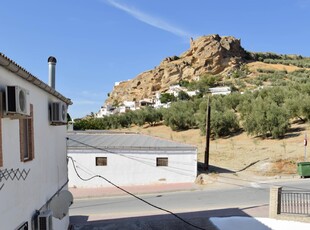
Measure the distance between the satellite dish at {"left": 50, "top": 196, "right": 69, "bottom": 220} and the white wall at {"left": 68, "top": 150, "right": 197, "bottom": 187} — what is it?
1210 centimetres

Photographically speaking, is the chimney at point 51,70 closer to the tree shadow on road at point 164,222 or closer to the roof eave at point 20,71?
the roof eave at point 20,71

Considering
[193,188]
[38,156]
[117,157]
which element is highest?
[38,156]

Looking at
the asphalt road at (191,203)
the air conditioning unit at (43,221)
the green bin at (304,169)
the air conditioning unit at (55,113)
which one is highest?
the air conditioning unit at (55,113)

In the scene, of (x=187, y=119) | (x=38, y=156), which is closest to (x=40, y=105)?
(x=38, y=156)

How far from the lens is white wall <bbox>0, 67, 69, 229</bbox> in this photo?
4.56m

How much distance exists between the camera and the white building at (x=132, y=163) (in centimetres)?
1981

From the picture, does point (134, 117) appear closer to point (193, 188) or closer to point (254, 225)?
point (193, 188)

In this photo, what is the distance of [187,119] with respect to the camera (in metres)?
46.7

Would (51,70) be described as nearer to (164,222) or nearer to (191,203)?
(164,222)

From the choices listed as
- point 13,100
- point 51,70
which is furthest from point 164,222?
point 13,100

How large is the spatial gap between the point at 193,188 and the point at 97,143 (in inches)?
287

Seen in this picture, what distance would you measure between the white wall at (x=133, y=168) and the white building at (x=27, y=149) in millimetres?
10799

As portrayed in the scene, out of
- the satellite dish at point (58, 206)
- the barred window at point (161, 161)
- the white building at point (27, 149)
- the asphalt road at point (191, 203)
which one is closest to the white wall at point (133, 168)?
the barred window at point (161, 161)

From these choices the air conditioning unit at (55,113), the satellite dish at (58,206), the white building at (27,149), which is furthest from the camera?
the air conditioning unit at (55,113)
